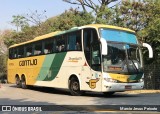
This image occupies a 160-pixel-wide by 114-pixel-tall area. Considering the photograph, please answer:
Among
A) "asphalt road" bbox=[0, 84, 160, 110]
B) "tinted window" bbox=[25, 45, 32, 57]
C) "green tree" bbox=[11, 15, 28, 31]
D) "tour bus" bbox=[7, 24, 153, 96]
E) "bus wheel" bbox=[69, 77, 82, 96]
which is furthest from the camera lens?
"green tree" bbox=[11, 15, 28, 31]

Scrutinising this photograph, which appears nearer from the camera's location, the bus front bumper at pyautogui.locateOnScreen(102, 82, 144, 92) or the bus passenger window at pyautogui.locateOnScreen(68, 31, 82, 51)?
the bus front bumper at pyautogui.locateOnScreen(102, 82, 144, 92)

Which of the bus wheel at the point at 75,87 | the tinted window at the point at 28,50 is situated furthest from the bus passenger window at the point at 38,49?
the bus wheel at the point at 75,87

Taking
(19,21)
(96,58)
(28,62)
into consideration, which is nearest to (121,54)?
(96,58)

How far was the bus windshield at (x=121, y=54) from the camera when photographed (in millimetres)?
19094

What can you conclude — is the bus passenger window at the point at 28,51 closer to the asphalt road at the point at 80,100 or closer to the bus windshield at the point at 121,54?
the asphalt road at the point at 80,100

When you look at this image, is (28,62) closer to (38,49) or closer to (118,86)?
(38,49)

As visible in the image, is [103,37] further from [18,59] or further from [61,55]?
[18,59]

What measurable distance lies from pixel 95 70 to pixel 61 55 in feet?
11.7

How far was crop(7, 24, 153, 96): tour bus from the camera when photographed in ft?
62.5

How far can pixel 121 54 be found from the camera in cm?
1942

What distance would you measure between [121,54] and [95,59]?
4.16 feet

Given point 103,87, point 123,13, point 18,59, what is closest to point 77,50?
point 103,87

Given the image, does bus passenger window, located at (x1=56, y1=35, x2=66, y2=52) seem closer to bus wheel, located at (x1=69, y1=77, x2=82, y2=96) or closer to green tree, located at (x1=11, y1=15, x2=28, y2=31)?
bus wheel, located at (x1=69, y1=77, x2=82, y2=96)

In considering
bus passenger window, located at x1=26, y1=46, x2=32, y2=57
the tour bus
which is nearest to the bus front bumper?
the tour bus
